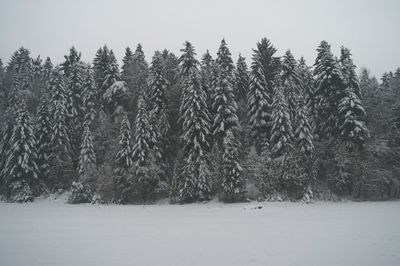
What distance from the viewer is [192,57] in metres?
42.8

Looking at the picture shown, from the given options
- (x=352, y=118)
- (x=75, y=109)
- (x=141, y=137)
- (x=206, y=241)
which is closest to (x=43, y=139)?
(x=75, y=109)

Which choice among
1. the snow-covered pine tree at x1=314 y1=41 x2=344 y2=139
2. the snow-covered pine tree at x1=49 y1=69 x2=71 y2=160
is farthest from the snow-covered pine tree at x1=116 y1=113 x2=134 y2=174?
the snow-covered pine tree at x1=314 y1=41 x2=344 y2=139

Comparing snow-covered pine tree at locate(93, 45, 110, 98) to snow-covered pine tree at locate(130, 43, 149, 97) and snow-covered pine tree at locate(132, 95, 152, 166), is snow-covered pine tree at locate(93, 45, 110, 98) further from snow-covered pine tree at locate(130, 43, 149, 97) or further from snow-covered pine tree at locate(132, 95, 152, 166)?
snow-covered pine tree at locate(132, 95, 152, 166)

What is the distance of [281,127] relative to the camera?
3778 cm

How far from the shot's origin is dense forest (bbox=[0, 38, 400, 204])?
37.4m

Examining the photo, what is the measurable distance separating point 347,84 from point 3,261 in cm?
3929

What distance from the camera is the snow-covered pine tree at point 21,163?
40.7 meters

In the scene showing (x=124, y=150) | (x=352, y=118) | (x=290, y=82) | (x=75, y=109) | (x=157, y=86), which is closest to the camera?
(x=352, y=118)

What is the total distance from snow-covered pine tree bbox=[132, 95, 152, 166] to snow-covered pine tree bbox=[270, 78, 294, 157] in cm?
1473

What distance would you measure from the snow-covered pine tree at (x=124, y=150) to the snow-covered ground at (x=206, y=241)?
46.5 ft

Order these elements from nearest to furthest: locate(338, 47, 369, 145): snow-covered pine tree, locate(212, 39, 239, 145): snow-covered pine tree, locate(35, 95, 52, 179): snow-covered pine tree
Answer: locate(338, 47, 369, 145): snow-covered pine tree, locate(212, 39, 239, 145): snow-covered pine tree, locate(35, 95, 52, 179): snow-covered pine tree

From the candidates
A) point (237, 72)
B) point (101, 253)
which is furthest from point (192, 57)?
point (101, 253)

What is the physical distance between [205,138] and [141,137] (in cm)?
773

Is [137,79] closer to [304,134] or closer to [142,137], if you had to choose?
[142,137]
